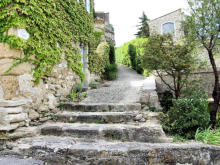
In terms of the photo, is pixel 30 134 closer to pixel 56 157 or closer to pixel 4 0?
pixel 56 157

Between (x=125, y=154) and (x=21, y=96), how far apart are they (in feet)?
7.12

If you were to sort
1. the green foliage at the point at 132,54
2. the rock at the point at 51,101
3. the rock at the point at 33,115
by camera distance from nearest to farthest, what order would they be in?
1. the rock at the point at 33,115
2. the rock at the point at 51,101
3. the green foliage at the point at 132,54

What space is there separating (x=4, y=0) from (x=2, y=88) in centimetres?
159

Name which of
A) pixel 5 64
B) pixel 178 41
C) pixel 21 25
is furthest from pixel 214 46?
pixel 5 64

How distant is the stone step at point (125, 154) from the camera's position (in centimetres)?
213

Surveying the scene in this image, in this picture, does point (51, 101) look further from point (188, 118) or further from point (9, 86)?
point (188, 118)

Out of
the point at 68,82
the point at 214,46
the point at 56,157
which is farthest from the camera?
the point at 68,82

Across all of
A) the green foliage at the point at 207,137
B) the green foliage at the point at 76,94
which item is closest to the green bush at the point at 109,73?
the green foliage at the point at 76,94

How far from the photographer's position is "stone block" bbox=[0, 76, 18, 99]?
260 cm

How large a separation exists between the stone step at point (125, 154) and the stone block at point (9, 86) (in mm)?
958

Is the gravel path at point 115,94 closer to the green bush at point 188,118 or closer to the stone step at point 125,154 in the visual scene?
the green bush at point 188,118

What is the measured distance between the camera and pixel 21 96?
2.81 m

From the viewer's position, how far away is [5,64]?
2656mm

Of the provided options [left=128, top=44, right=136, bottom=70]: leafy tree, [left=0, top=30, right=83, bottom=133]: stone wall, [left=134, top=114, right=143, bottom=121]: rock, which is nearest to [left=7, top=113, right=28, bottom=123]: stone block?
[left=0, top=30, right=83, bottom=133]: stone wall
